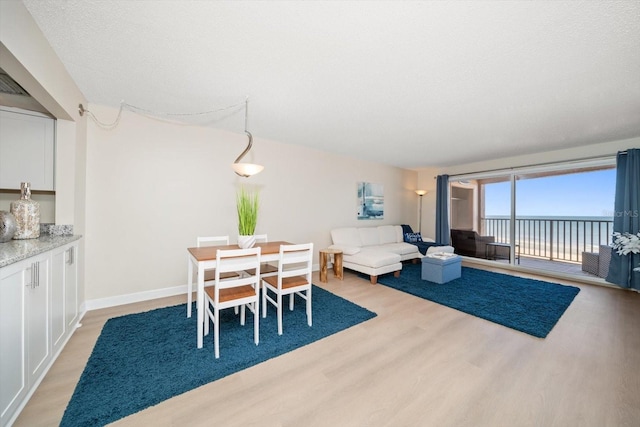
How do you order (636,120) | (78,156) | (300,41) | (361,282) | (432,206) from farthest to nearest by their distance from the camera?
(432,206) → (361,282) → (636,120) → (78,156) → (300,41)

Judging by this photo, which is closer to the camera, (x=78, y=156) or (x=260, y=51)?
(x=260, y=51)

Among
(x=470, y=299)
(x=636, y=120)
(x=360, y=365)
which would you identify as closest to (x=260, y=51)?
(x=360, y=365)

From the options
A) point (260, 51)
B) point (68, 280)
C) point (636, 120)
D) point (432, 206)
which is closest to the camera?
point (260, 51)

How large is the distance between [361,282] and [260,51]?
342cm

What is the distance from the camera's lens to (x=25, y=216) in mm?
1799

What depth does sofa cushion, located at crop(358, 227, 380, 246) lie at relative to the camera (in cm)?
484

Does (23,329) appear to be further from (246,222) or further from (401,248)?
(401,248)

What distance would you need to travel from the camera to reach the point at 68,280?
199cm

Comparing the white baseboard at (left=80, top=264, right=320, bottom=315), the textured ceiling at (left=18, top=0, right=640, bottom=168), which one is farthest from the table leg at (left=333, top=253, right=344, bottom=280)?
the white baseboard at (left=80, top=264, right=320, bottom=315)

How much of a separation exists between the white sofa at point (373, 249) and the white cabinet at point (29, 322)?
347cm

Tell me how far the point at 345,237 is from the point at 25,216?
4.02 m

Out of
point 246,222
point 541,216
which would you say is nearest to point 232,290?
point 246,222

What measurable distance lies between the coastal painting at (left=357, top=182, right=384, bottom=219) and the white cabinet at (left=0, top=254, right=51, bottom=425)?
4670 mm

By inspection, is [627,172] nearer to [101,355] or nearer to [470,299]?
[470,299]
